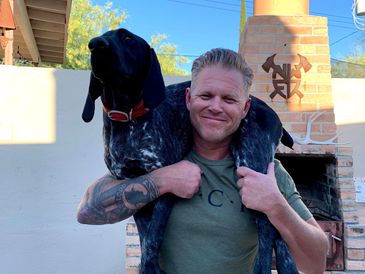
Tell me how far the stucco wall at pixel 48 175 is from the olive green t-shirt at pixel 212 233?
2190 mm

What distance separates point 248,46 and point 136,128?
7.15ft

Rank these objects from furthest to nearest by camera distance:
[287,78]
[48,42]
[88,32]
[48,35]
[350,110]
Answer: [88,32], [48,42], [48,35], [350,110], [287,78]

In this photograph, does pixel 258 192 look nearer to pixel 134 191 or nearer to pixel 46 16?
pixel 134 191

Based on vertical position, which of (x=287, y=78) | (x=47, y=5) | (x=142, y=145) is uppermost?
(x=47, y=5)

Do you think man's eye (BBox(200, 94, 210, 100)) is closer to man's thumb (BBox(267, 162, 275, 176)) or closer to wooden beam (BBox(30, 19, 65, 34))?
man's thumb (BBox(267, 162, 275, 176))

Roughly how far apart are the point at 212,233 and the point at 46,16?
472cm

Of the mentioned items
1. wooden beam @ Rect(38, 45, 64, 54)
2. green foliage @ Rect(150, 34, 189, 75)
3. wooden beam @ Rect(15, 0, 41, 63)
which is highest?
green foliage @ Rect(150, 34, 189, 75)

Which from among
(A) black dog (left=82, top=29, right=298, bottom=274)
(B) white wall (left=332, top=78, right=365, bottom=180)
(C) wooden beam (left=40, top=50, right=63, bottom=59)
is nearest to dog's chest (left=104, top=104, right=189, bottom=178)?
(A) black dog (left=82, top=29, right=298, bottom=274)

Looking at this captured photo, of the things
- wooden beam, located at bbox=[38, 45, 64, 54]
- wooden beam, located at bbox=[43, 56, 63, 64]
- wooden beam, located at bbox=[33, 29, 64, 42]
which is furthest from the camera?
wooden beam, located at bbox=[43, 56, 63, 64]

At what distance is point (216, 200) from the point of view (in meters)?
1.07

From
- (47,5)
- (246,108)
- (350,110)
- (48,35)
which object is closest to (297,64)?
(350,110)

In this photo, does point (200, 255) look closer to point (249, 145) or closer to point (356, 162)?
point (249, 145)

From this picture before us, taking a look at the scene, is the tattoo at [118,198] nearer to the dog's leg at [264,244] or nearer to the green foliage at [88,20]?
the dog's leg at [264,244]

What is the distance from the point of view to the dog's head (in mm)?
920
